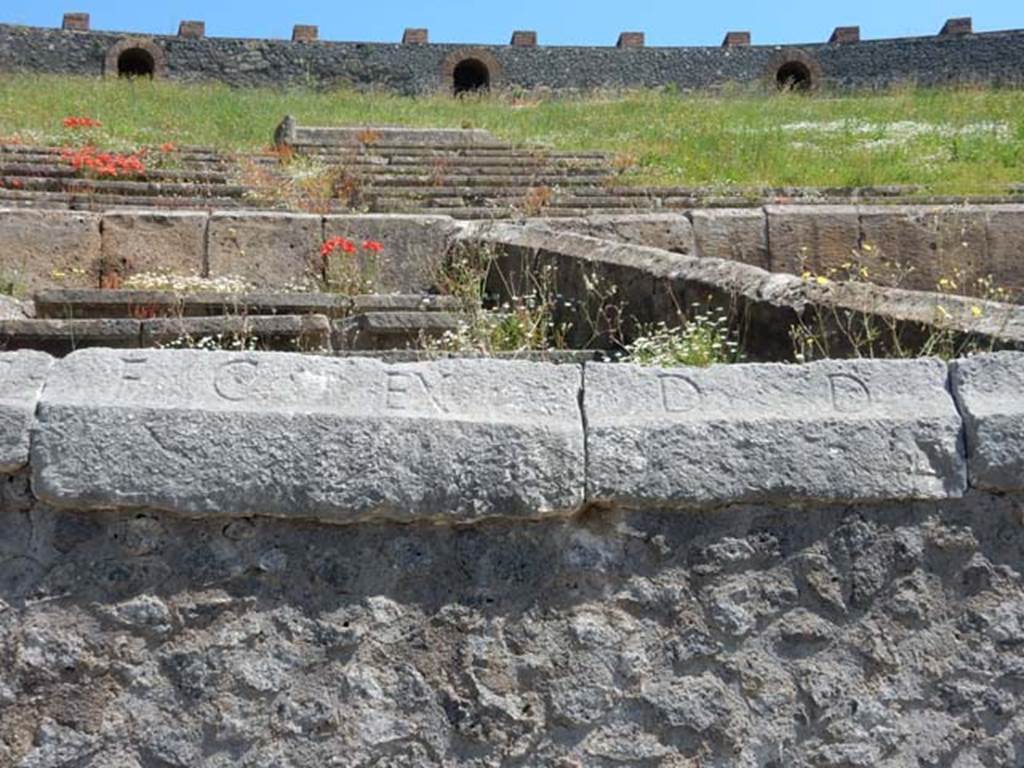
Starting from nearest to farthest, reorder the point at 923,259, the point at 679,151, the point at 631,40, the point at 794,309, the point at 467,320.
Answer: the point at 794,309 → the point at 467,320 → the point at 923,259 → the point at 679,151 → the point at 631,40

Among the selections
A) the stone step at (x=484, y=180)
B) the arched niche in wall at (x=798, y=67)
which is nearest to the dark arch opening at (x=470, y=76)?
the arched niche in wall at (x=798, y=67)

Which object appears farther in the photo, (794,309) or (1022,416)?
(794,309)

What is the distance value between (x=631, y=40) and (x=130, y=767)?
26409mm

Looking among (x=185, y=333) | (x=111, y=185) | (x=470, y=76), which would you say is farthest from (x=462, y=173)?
(x=470, y=76)

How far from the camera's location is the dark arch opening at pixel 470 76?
90.4ft

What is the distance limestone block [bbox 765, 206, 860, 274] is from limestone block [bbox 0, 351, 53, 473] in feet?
18.5

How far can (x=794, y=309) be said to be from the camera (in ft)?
14.5

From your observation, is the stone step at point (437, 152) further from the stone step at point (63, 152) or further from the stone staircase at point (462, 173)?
the stone step at point (63, 152)

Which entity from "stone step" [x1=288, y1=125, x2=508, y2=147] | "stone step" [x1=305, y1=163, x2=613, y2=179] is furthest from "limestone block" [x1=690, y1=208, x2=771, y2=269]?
"stone step" [x1=288, y1=125, x2=508, y2=147]

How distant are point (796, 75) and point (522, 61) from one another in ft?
19.6

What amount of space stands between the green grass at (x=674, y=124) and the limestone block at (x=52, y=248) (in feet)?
20.4

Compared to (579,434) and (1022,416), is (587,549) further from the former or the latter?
(1022,416)

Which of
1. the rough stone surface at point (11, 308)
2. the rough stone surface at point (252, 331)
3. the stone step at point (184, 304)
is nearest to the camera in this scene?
the rough stone surface at point (252, 331)

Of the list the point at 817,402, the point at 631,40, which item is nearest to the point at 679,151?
the point at 817,402
